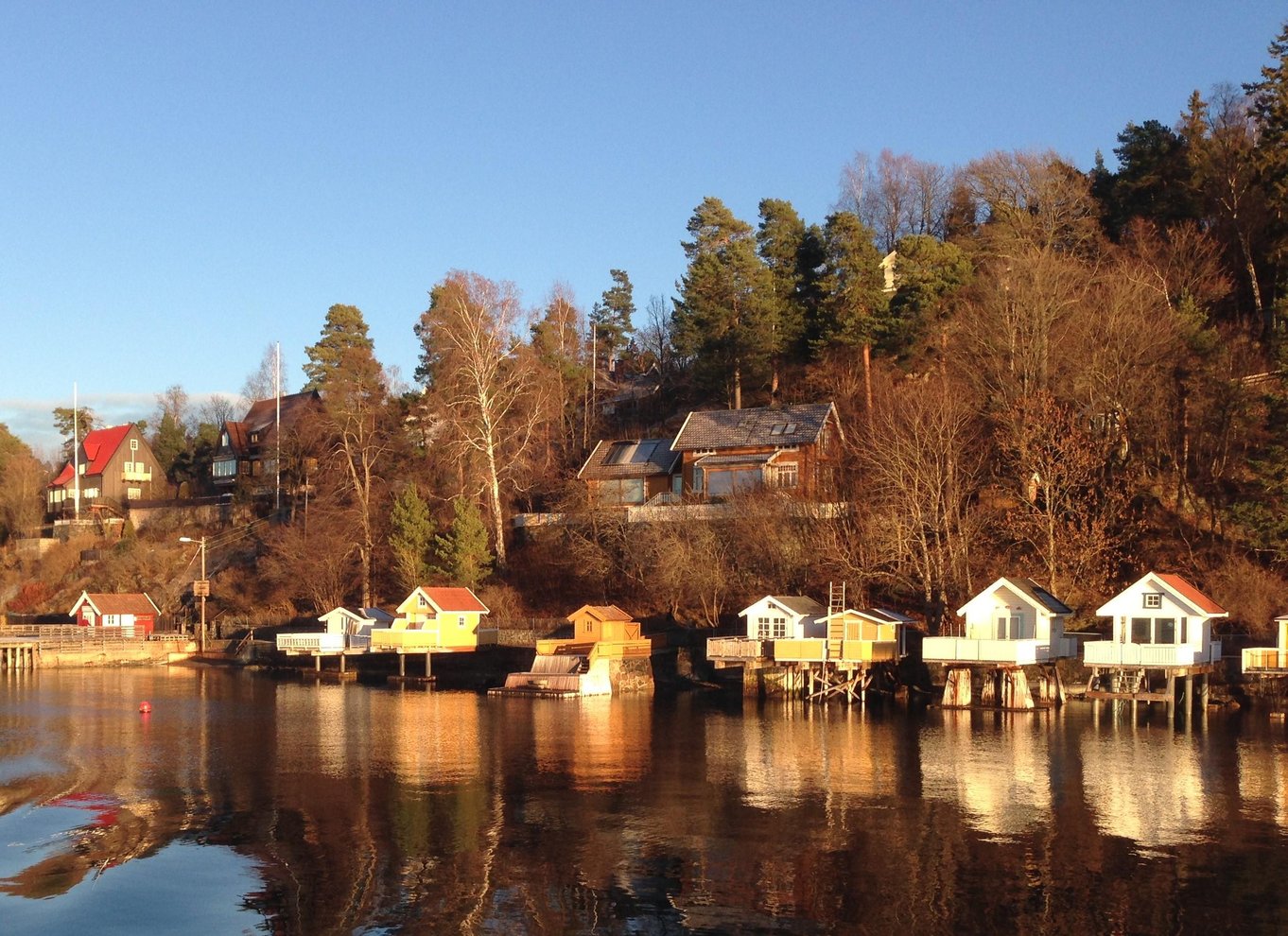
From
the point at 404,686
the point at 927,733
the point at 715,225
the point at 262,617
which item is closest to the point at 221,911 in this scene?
the point at 927,733

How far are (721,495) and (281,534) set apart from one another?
31204 millimetres

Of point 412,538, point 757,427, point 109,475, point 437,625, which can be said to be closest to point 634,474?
point 757,427

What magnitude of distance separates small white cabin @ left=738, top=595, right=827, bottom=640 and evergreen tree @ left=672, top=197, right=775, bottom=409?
84.1ft

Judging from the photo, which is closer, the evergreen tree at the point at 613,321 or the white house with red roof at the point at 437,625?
the white house with red roof at the point at 437,625

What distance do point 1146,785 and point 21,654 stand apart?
6401 centimetres

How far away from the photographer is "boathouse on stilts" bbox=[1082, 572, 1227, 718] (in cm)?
4288

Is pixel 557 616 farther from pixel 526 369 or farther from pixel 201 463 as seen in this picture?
pixel 201 463

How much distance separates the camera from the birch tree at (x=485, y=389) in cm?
6569

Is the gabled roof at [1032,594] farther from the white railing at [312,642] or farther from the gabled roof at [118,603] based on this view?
the gabled roof at [118,603]

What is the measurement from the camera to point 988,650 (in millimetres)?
44312

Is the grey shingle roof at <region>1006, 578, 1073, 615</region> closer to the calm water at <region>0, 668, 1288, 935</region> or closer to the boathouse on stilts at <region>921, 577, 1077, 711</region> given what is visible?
the boathouse on stilts at <region>921, 577, 1077, 711</region>

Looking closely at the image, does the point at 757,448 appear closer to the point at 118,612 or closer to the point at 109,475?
the point at 118,612

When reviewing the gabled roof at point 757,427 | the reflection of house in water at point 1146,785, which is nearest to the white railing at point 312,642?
the gabled roof at point 757,427

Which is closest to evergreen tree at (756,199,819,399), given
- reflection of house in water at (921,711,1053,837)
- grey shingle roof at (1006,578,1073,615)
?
grey shingle roof at (1006,578,1073,615)
